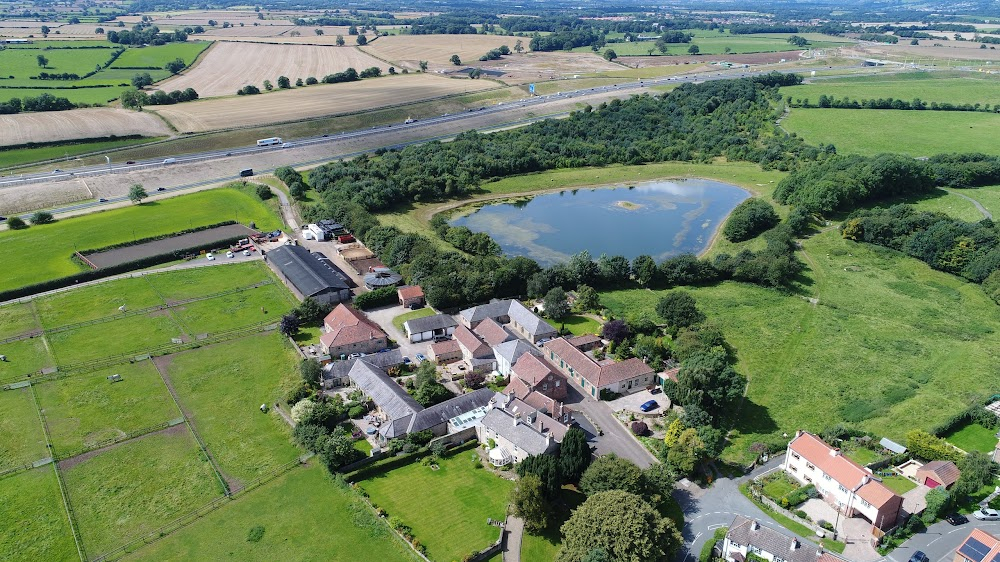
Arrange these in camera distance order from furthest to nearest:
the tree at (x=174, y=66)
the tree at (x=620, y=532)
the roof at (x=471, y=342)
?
1. the tree at (x=174, y=66)
2. the roof at (x=471, y=342)
3. the tree at (x=620, y=532)

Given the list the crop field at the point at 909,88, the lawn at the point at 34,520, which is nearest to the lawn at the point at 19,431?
the lawn at the point at 34,520

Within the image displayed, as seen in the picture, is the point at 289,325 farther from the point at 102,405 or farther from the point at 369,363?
the point at 102,405

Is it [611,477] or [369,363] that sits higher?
[611,477]

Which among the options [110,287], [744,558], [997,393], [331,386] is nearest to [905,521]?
[744,558]

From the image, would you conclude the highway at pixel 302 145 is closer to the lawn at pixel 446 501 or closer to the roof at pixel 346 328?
the roof at pixel 346 328

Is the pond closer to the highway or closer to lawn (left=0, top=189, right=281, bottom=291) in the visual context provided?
lawn (left=0, top=189, right=281, bottom=291)

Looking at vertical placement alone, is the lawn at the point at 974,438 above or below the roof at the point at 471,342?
above

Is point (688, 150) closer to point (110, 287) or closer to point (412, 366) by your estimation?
point (412, 366)

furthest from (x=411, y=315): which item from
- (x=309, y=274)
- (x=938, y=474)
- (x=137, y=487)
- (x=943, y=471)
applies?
(x=943, y=471)
